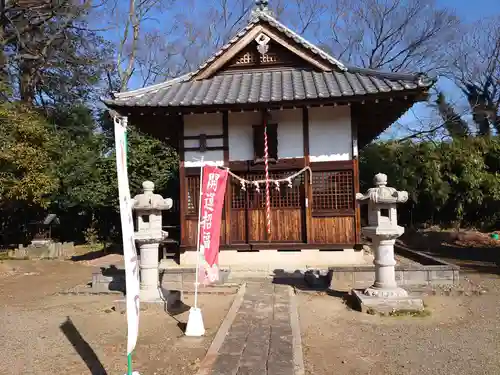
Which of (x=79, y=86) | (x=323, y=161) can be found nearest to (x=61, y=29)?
(x=79, y=86)

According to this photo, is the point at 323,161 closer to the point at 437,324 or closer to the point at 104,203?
the point at 437,324

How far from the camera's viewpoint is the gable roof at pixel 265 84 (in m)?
10.2

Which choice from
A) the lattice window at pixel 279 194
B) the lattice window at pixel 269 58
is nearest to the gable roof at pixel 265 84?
the lattice window at pixel 269 58

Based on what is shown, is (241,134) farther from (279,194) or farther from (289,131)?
(279,194)

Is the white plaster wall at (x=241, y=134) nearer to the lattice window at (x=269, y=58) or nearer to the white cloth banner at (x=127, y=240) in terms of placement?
the lattice window at (x=269, y=58)

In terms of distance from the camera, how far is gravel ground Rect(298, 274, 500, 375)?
16.6ft

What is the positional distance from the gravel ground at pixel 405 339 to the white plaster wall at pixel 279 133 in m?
4.44

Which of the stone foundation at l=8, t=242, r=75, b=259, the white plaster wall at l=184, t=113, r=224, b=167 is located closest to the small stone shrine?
the white plaster wall at l=184, t=113, r=224, b=167

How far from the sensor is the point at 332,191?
11016 mm

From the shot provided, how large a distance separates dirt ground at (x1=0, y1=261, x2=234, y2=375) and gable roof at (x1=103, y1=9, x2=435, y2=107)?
5185 mm

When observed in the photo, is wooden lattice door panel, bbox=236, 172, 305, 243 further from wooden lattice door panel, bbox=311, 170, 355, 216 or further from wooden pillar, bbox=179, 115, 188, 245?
wooden pillar, bbox=179, 115, 188, 245

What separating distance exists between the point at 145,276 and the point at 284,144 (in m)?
5.46

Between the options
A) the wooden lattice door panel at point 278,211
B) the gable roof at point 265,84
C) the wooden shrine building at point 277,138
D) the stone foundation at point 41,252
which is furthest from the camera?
the stone foundation at point 41,252

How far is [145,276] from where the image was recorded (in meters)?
7.90
